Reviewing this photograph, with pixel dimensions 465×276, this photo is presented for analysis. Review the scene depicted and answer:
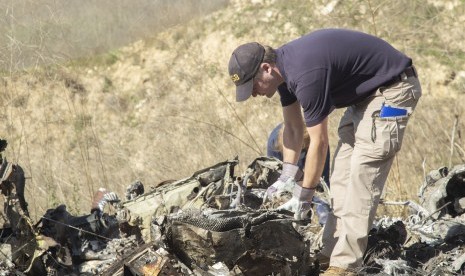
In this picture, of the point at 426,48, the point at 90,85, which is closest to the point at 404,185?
the point at 426,48

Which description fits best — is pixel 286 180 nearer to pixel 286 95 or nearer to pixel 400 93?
pixel 286 95

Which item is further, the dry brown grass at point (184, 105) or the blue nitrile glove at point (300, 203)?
the dry brown grass at point (184, 105)

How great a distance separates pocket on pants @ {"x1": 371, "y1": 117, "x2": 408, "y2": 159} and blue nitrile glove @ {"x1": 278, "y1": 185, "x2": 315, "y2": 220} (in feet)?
1.63

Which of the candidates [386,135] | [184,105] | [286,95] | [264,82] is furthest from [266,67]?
[184,105]

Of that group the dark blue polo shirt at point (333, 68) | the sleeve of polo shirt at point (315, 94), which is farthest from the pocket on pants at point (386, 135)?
the sleeve of polo shirt at point (315, 94)

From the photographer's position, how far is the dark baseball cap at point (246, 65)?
13.6ft

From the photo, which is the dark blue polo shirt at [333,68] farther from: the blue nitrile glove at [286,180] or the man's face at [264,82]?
the blue nitrile glove at [286,180]

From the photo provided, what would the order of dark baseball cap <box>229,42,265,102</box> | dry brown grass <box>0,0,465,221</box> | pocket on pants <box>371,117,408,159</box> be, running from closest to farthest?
dark baseball cap <box>229,42,265,102</box>
pocket on pants <box>371,117,408,159</box>
dry brown grass <box>0,0,465,221</box>

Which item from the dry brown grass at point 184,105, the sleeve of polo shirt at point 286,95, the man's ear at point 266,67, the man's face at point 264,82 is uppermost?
the man's ear at point 266,67

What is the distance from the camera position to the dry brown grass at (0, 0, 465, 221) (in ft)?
25.6

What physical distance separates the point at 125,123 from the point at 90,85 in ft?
4.71

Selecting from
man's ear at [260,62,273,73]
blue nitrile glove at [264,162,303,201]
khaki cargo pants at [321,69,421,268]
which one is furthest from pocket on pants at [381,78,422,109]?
blue nitrile glove at [264,162,303,201]

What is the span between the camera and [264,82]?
4223mm

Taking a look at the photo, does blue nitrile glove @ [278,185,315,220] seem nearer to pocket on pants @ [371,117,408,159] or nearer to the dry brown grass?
pocket on pants @ [371,117,408,159]
